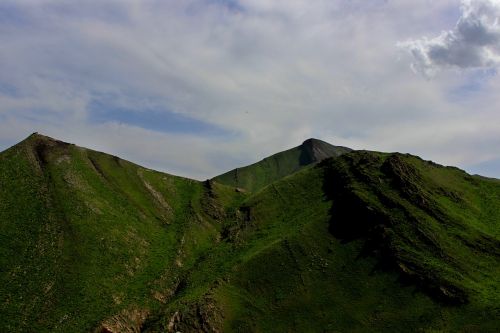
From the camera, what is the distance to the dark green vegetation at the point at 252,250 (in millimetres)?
74562

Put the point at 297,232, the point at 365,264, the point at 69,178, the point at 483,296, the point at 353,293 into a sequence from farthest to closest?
the point at 69,178
the point at 297,232
the point at 365,264
the point at 353,293
the point at 483,296

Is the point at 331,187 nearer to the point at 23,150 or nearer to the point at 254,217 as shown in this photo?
the point at 254,217

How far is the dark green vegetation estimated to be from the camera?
245 ft

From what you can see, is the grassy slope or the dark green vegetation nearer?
the dark green vegetation

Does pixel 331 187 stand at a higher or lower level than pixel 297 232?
higher

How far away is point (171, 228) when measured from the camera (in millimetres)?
106500

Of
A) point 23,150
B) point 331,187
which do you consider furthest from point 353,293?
point 23,150

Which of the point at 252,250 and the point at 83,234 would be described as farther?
the point at 252,250

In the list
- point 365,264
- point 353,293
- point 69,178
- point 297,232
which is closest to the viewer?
point 353,293

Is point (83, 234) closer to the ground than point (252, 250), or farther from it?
farther from it

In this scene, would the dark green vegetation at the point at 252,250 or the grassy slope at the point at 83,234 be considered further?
the grassy slope at the point at 83,234

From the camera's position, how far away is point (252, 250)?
9312cm

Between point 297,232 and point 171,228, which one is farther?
point 171,228

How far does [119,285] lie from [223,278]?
1874 centimetres
